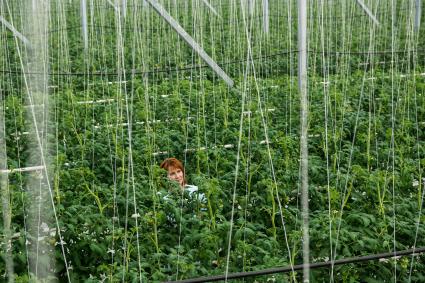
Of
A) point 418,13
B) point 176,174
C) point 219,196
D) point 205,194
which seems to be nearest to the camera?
point 205,194

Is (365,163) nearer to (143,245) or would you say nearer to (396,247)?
(396,247)

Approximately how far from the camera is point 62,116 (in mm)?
5352

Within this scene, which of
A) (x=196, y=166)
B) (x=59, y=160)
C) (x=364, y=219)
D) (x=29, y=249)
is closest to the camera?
(x=29, y=249)

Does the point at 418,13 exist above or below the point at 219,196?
above

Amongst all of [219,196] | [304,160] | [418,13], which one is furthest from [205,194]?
[418,13]

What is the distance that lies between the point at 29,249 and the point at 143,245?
0.47 metres

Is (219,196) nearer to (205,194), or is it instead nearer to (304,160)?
(205,194)

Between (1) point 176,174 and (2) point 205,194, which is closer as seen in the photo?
(2) point 205,194

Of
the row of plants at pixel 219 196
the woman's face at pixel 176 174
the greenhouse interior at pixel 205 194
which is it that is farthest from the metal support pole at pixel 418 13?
the woman's face at pixel 176 174

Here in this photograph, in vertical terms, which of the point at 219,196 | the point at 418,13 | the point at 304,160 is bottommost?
the point at 219,196

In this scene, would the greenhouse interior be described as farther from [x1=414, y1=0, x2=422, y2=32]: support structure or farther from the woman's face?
[x1=414, y1=0, x2=422, y2=32]: support structure

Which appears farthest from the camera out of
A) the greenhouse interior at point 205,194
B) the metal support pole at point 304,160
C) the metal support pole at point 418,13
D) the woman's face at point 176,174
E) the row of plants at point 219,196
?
the metal support pole at point 418,13

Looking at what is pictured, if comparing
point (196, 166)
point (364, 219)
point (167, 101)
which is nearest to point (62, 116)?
point (167, 101)

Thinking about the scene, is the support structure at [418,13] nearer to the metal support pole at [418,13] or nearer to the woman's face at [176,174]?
the metal support pole at [418,13]
